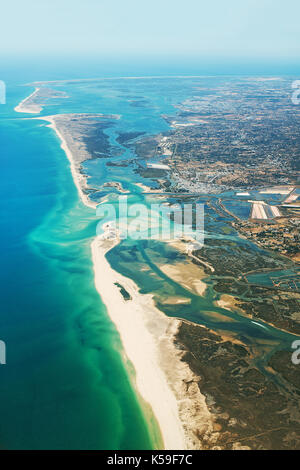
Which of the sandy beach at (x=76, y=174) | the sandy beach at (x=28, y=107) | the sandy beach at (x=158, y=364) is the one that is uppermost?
the sandy beach at (x=28, y=107)

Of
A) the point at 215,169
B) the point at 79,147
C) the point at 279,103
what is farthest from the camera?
the point at 279,103

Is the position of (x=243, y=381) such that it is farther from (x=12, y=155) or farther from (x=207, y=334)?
(x=12, y=155)

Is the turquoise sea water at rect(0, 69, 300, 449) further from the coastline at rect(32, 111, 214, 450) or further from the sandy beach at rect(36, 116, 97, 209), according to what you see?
the sandy beach at rect(36, 116, 97, 209)

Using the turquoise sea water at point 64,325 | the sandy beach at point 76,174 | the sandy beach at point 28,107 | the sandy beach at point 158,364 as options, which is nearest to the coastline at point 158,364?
the sandy beach at point 158,364

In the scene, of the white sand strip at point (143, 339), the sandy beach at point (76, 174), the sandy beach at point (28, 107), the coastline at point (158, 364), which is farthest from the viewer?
the sandy beach at point (28, 107)

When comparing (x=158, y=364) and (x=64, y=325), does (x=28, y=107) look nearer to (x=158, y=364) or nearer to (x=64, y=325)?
(x=64, y=325)

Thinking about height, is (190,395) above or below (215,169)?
below

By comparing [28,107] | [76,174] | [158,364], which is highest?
[28,107]

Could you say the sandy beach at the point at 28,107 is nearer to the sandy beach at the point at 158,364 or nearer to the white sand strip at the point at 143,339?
the white sand strip at the point at 143,339

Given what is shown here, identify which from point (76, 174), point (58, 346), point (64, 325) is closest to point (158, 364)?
point (58, 346)

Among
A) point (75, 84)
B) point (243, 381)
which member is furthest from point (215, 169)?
point (75, 84)

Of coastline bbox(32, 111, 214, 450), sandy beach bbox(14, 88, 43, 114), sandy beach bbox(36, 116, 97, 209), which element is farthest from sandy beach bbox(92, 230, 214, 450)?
sandy beach bbox(14, 88, 43, 114)
